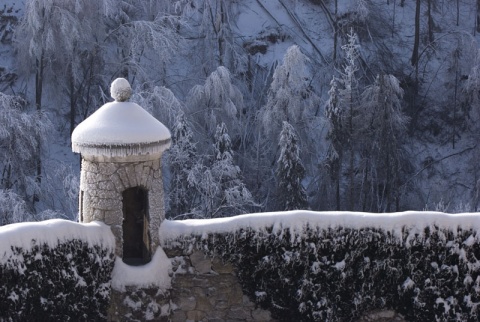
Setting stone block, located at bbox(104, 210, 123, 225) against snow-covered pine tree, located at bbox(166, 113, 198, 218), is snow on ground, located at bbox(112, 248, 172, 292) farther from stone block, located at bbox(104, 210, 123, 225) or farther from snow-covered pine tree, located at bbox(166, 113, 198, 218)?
snow-covered pine tree, located at bbox(166, 113, 198, 218)

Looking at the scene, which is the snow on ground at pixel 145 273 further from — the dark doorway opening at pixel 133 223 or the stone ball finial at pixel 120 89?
the stone ball finial at pixel 120 89

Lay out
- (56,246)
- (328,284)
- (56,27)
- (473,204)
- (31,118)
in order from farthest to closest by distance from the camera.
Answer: (473,204) < (56,27) < (31,118) < (328,284) < (56,246)

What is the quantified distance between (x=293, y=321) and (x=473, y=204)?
59.5 ft

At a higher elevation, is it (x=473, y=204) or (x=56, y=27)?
(x=56, y=27)

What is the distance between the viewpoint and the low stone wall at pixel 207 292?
894 centimetres

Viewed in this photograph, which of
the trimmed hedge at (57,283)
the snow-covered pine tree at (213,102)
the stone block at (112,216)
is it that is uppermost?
the snow-covered pine tree at (213,102)

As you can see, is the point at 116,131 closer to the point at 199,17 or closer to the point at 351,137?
the point at 351,137

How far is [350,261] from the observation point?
8875 mm

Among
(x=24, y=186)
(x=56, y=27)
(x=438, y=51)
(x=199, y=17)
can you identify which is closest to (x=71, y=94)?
(x=56, y=27)

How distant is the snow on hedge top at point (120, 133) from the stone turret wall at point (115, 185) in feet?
Answer: 0.45

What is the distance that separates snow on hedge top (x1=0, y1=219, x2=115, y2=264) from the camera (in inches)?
307

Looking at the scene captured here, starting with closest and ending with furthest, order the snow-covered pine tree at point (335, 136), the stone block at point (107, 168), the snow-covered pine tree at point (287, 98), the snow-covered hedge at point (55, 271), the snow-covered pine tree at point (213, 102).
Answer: the snow-covered hedge at point (55, 271), the stone block at point (107, 168), the snow-covered pine tree at point (213, 102), the snow-covered pine tree at point (287, 98), the snow-covered pine tree at point (335, 136)

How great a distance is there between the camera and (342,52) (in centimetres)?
3014

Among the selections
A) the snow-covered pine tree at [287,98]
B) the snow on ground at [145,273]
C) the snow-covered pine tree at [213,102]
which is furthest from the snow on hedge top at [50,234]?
the snow-covered pine tree at [287,98]
